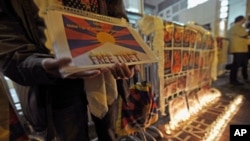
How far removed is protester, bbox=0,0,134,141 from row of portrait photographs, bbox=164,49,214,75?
781mm

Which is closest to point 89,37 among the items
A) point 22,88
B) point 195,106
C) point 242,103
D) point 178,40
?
point 22,88

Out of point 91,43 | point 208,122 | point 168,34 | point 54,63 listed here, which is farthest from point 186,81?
point 54,63

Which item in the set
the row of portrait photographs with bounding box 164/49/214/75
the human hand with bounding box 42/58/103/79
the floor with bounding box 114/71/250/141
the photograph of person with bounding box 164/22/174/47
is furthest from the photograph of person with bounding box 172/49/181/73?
the human hand with bounding box 42/58/103/79

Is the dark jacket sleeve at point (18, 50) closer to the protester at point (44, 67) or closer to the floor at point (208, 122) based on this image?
the protester at point (44, 67)

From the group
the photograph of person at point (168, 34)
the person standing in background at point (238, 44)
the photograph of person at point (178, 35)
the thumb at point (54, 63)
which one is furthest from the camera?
the person standing in background at point (238, 44)

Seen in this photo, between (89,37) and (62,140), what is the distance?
0.35 meters

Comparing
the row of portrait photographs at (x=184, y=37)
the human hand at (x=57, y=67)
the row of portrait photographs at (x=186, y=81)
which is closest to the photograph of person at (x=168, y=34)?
the row of portrait photographs at (x=184, y=37)

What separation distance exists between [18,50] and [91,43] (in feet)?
0.58

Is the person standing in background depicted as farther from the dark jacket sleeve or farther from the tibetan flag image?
the dark jacket sleeve

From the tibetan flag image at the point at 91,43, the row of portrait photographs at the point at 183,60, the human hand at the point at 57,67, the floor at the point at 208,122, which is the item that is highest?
the tibetan flag image at the point at 91,43

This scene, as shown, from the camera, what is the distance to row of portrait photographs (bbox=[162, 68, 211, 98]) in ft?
4.28

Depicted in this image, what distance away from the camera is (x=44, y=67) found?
1.21 feet

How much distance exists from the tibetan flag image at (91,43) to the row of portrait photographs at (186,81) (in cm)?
81

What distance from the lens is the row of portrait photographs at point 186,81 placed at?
130cm
